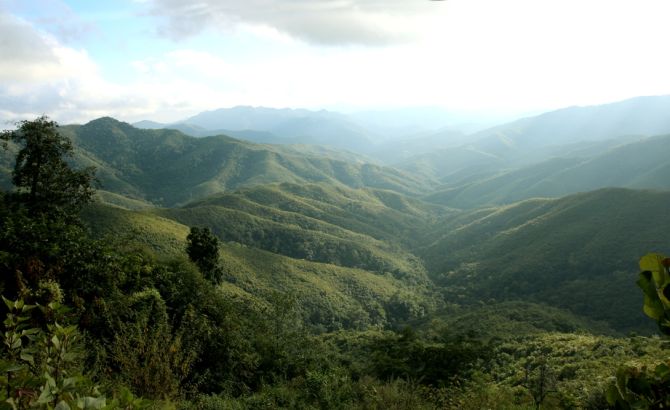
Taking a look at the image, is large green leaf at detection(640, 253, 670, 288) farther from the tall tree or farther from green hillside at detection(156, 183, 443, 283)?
green hillside at detection(156, 183, 443, 283)

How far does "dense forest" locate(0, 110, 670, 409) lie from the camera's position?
775 centimetres

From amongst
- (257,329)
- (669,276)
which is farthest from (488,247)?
(669,276)

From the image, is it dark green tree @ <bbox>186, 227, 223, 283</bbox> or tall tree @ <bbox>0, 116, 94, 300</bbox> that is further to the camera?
dark green tree @ <bbox>186, 227, 223, 283</bbox>

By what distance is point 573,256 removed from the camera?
109250 millimetres

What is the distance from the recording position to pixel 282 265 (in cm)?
9906

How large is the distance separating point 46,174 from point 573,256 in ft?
387

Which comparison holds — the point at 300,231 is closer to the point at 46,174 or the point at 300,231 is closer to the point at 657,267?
the point at 46,174

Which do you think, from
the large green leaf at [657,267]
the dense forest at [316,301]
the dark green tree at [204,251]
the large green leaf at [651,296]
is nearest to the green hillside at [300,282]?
the dense forest at [316,301]

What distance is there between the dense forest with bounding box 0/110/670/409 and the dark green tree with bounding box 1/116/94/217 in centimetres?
13

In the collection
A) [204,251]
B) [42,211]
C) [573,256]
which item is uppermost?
[42,211]

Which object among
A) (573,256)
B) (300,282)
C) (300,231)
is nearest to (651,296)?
(300,282)

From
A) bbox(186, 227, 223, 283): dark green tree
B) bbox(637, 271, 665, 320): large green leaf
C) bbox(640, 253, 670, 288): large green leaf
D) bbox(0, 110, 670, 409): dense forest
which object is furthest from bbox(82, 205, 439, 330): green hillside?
bbox(640, 253, 670, 288): large green leaf

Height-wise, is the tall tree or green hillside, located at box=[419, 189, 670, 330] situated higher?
the tall tree

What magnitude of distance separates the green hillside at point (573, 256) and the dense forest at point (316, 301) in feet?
1.70
